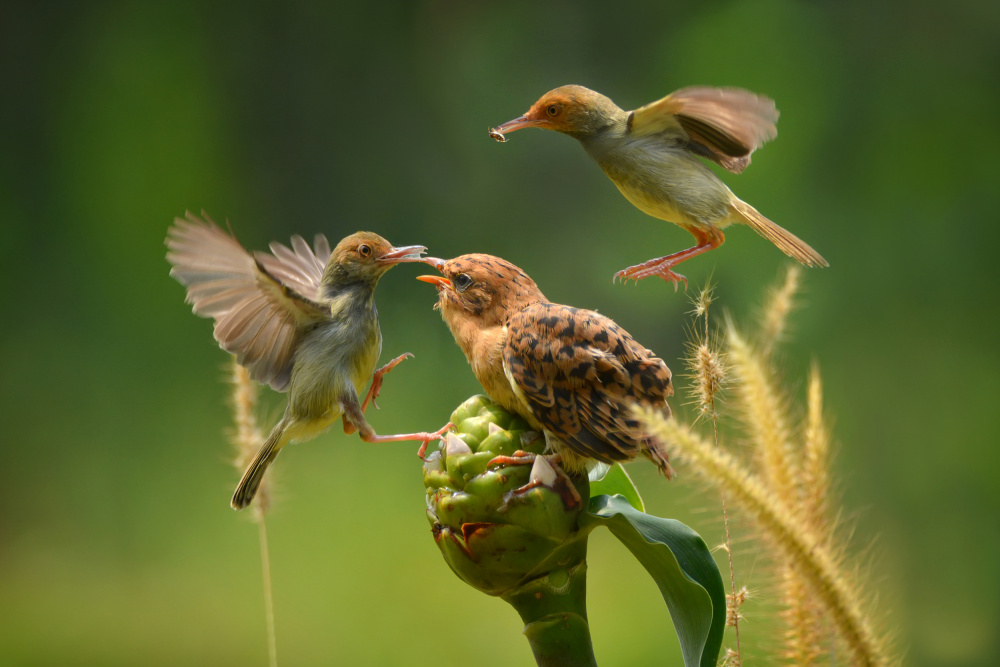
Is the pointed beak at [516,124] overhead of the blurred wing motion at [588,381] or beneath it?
overhead

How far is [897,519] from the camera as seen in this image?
299cm

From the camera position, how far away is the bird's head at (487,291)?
48.9 inches

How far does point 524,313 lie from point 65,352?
8.69 feet

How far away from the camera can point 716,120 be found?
1.28 m

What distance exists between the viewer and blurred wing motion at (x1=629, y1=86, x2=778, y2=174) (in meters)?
1.22

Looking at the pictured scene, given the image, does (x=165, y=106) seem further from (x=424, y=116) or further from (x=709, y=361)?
(x=709, y=361)

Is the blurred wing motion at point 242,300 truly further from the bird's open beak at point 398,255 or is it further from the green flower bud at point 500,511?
the green flower bud at point 500,511

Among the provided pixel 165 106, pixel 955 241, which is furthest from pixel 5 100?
pixel 955 241

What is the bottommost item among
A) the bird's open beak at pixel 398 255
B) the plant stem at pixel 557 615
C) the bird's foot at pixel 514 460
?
the plant stem at pixel 557 615

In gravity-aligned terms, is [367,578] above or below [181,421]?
below

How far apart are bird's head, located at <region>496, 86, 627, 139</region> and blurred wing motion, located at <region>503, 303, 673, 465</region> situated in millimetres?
→ 363

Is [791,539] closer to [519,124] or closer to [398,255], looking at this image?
[519,124]

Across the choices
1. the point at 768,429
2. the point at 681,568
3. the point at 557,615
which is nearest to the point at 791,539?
the point at 768,429

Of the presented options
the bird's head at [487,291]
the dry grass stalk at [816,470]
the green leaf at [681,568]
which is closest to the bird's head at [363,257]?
the bird's head at [487,291]
